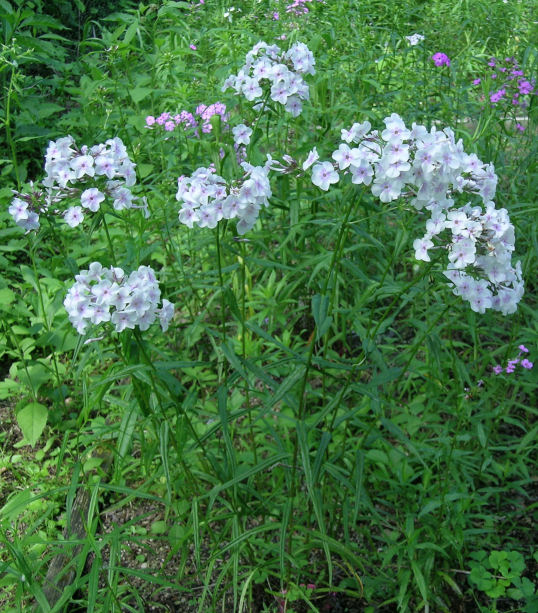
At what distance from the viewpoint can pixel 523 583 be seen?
2.03 metres

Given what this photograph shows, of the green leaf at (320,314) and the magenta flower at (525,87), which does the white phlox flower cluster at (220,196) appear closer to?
the green leaf at (320,314)

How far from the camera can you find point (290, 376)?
1.74 m

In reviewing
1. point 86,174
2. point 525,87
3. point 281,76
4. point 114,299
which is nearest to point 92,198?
point 86,174

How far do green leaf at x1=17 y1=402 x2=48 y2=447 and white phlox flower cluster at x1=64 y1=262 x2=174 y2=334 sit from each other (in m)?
1.25

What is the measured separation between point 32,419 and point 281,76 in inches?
66.6

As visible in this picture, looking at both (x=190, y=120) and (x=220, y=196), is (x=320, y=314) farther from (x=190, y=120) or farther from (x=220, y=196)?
(x=190, y=120)

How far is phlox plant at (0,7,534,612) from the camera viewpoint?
62.8 inches

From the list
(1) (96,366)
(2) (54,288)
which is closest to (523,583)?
(1) (96,366)

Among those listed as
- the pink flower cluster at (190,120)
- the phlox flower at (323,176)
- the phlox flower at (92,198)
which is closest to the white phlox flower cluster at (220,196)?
the phlox flower at (323,176)

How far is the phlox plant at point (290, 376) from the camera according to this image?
5.23ft

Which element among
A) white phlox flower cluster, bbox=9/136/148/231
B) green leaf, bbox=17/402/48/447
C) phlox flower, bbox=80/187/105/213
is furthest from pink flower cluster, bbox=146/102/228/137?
green leaf, bbox=17/402/48/447

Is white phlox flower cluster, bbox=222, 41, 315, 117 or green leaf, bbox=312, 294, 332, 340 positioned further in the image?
white phlox flower cluster, bbox=222, 41, 315, 117

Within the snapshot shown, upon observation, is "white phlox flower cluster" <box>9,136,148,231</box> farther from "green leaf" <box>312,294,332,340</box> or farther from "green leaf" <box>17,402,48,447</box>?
"green leaf" <box>17,402,48,447</box>

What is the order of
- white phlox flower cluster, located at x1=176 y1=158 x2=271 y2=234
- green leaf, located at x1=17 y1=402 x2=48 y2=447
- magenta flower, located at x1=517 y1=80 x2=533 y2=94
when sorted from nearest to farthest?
white phlox flower cluster, located at x1=176 y1=158 x2=271 y2=234 → green leaf, located at x1=17 y1=402 x2=48 y2=447 → magenta flower, located at x1=517 y1=80 x2=533 y2=94
